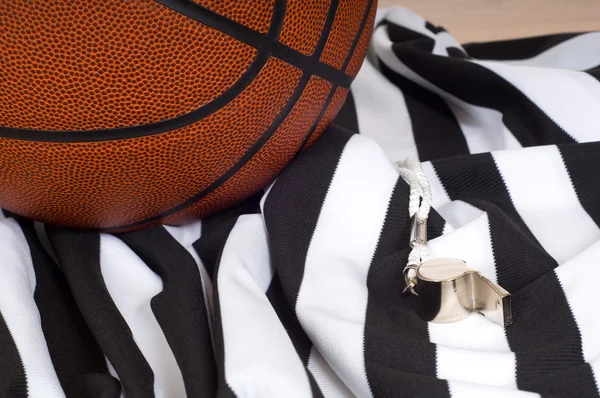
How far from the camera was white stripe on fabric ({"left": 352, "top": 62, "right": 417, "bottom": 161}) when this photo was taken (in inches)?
38.5

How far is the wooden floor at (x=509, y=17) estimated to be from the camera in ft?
4.53

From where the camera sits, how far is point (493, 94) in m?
0.96

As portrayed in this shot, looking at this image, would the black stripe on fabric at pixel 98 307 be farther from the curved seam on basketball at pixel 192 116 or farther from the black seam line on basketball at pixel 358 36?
the black seam line on basketball at pixel 358 36

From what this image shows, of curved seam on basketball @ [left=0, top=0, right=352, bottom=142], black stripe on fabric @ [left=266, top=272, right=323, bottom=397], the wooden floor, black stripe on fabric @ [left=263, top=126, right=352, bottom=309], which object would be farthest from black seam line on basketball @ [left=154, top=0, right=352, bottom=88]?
the wooden floor

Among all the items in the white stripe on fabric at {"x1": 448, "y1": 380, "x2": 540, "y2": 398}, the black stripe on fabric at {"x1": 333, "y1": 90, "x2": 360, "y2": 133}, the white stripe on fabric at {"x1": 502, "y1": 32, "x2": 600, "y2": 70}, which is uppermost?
the white stripe on fabric at {"x1": 502, "y1": 32, "x2": 600, "y2": 70}

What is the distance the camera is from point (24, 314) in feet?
2.15

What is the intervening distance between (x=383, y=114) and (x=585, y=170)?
1.13ft

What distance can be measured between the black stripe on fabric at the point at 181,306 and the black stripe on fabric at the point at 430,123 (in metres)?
0.40

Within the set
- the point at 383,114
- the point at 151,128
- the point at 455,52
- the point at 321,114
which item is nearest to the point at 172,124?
the point at 151,128

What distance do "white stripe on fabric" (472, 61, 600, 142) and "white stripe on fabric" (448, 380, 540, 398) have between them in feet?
1.42

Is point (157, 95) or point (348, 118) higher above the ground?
point (348, 118)

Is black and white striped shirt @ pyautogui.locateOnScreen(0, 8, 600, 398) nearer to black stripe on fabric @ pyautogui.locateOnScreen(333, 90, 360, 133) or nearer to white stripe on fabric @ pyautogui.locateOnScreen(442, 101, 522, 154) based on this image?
white stripe on fabric @ pyautogui.locateOnScreen(442, 101, 522, 154)

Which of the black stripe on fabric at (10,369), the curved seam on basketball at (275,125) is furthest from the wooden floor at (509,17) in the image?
the black stripe on fabric at (10,369)

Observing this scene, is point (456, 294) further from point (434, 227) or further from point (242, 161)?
point (242, 161)
